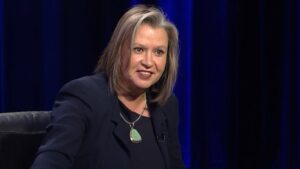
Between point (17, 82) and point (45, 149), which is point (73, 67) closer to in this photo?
point (17, 82)

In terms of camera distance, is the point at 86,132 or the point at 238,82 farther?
the point at 238,82

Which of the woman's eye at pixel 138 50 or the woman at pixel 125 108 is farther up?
the woman's eye at pixel 138 50

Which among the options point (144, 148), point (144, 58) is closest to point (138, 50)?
point (144, 58)

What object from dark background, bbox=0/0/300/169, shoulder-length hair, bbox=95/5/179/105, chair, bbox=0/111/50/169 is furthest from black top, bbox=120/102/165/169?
dark background, bbox=0/0/300/169

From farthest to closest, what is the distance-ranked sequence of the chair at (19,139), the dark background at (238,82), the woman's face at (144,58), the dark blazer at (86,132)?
the dark background at (238,82) → the woman's face at (144,58) → the chair at (19,139) → the dark blazer at (86,132)

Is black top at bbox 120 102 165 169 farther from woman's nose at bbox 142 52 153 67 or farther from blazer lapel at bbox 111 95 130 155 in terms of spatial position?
woman's nose at bbox 142 52 153 67

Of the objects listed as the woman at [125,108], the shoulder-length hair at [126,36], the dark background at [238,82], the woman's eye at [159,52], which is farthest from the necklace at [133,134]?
the dark background at [238,82]

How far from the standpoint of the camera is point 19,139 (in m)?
1.45

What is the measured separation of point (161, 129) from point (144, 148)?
0.12 m

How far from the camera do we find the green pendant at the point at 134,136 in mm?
1542

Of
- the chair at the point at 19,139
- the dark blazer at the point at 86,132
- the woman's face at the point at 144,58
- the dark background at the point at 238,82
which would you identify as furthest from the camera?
the dark background at the point at 238,82

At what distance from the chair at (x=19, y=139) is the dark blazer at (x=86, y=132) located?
14cm

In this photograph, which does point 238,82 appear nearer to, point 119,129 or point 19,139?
point 119,129

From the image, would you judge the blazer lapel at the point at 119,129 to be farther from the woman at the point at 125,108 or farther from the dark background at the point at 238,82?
the dark background at the point at 238,82
